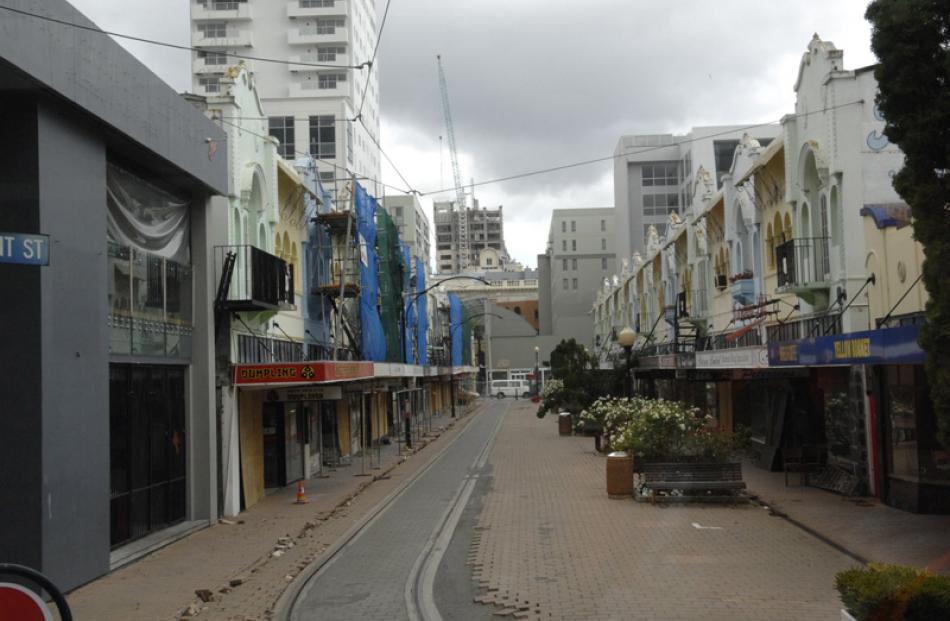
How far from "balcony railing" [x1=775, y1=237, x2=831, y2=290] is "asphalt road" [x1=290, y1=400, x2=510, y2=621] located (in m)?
8.56

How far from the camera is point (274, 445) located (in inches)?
999

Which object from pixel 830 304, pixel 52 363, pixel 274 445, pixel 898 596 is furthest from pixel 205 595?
pixel 830 304

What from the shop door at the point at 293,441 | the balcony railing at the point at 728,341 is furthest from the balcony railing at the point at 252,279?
the balcony railing at the point at 728,341

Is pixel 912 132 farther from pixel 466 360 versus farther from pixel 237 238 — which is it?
pixel 466 360

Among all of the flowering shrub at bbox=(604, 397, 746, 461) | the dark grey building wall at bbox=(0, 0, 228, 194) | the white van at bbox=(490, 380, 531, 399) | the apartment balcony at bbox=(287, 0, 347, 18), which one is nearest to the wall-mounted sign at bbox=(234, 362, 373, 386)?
the dark grey building wall at bbox=(0, 0, 228, 194)

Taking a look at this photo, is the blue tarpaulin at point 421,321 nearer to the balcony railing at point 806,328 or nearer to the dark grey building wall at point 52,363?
the balcony railing at point 806,328

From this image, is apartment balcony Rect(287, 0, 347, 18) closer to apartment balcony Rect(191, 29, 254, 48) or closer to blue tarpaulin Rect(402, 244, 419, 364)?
apartment balcony Rect(191, 29, 254, 48)

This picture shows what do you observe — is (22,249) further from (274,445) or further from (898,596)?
(274,445)

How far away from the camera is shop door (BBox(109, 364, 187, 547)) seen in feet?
49.0

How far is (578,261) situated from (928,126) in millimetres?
106723

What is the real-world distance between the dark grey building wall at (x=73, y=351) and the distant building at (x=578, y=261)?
337 ft

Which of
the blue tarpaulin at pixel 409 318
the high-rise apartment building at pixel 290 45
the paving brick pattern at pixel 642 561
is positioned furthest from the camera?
the high-rise apartment building at pixel 290 45

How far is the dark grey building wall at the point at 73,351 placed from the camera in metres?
12.1

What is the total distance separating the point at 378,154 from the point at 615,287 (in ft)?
79.2
